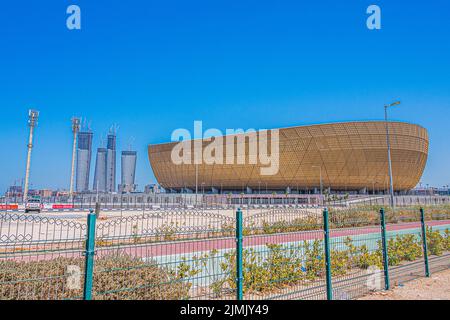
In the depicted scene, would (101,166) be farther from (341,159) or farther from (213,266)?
(213,266)

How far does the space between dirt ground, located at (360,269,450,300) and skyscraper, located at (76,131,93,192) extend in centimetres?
18531

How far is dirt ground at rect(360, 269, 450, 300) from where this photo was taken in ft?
21.5

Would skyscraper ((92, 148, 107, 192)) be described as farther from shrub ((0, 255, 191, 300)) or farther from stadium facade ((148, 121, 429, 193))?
shrub ((0, 255, 191, 300))

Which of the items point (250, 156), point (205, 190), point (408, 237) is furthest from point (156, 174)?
point (408, 237)

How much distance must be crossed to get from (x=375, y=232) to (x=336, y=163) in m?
69.1

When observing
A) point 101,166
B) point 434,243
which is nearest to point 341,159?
point 434,243

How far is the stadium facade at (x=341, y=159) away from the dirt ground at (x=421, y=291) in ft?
214

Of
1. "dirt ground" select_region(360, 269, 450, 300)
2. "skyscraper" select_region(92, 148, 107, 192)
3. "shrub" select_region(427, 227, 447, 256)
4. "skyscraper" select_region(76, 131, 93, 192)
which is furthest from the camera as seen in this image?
"skyscraper" select_region(92, 148, 107, 192)

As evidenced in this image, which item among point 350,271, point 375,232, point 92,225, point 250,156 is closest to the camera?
point 92,225

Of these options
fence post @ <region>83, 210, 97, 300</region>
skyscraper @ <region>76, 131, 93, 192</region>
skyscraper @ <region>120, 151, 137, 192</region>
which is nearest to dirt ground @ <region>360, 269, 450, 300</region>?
fence post @ <region>83, 210, 97, 300</region>

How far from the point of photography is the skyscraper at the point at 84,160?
7023 inches

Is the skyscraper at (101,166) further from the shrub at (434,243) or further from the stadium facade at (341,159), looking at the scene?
the shrub at (434,243)
